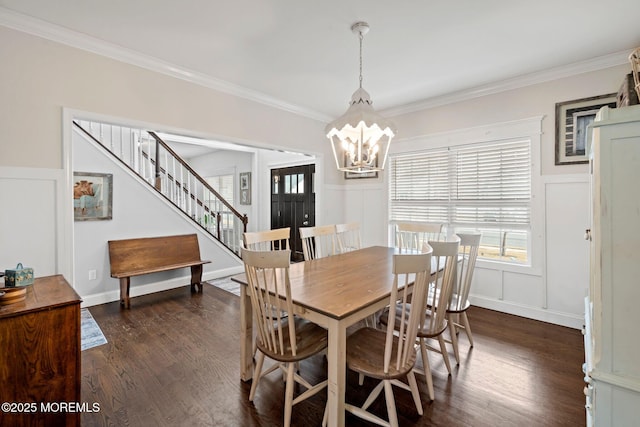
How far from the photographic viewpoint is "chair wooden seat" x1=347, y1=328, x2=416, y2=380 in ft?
5.05

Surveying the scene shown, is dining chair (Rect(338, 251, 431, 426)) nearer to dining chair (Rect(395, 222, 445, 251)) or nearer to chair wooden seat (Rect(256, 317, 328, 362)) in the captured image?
chair wooden seat (Rect(256, 317, 328, 362))

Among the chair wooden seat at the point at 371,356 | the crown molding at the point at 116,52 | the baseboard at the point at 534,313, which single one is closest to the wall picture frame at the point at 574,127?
the baseboard at the point at 534,313

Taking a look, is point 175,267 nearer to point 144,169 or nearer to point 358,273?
point 144,169

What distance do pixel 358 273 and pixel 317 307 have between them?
0.77 m

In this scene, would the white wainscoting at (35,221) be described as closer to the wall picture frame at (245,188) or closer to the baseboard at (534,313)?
the baseboard at (534,313)

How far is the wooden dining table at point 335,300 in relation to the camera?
58.4 inches

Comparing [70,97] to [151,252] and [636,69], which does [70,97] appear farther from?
[636,69]

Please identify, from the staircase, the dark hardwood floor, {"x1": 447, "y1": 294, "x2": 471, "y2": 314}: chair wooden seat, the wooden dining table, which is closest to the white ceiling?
the staircase

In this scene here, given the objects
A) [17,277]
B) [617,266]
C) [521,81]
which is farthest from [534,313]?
[17,277]

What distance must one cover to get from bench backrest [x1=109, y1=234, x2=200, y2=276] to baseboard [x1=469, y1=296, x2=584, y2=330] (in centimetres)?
402

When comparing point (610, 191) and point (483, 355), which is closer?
point (610, 191)

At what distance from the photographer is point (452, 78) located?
3.35 meters

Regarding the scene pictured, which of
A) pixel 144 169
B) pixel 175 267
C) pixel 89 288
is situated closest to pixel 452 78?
pixel 175 267

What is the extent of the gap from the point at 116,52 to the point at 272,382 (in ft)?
10.4
